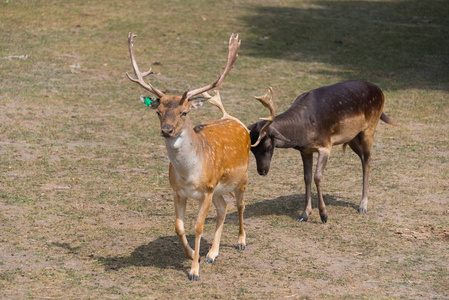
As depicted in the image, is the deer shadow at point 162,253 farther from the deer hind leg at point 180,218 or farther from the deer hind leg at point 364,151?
the deer hind leg at point 364,151

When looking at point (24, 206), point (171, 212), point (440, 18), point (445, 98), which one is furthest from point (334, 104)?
point (440, 18)

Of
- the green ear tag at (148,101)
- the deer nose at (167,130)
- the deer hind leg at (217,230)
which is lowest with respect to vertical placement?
the deer hind leg at (217,230)

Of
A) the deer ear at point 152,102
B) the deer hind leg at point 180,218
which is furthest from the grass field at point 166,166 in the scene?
the deer ear at point 152,102

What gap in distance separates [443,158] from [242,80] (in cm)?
598

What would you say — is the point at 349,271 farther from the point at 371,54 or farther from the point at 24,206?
the point at 371,54

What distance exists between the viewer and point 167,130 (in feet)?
24.8

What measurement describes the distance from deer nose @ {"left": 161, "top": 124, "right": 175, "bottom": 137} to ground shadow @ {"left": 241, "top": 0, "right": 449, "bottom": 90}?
35.6 ft

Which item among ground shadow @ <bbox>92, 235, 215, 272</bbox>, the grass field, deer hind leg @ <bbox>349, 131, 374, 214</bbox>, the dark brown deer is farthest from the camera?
deer hind leg @ <bbox>349, 131, 374, 214</bbox>

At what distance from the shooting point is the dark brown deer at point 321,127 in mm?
10023

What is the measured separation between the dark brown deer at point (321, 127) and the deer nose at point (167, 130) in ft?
7.73

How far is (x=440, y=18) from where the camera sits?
2561 cm

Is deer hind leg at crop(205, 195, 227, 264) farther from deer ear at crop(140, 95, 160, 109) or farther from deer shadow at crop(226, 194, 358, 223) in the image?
deer ear at crop(140, 95, 160, 109)

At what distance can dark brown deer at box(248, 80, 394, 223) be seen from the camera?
1002 centimetres

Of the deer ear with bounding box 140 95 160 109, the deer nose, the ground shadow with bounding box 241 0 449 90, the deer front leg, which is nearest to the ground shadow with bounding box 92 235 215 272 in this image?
the deer front leg
